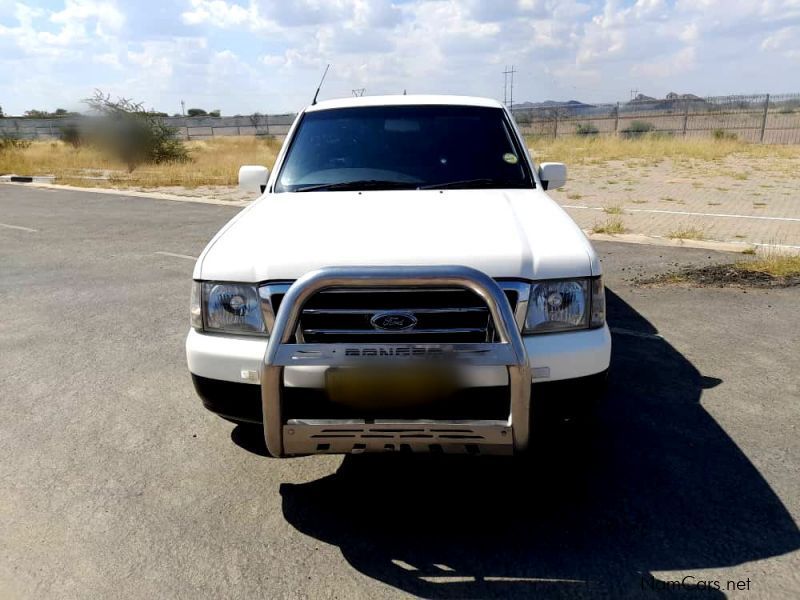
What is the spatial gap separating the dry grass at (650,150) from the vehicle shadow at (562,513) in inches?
774

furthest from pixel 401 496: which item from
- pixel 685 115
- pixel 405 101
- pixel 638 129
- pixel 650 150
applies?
pixel 638 129

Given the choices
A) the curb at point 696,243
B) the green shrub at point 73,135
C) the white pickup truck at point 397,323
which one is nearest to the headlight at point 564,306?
the white pickup truck at point 397,323

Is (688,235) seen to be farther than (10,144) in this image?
→ No

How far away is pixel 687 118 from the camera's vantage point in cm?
2966

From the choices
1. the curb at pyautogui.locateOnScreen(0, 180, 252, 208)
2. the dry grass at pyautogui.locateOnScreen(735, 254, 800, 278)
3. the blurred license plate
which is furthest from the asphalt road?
the curb at pyautogui.locateOnScreen(0, 180, 252, 208)

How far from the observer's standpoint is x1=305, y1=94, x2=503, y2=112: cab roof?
432 centimetres

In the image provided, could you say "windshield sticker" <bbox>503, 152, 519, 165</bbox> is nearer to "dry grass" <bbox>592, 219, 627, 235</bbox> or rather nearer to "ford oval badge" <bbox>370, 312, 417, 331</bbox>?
"ford oval badge" <bbox>370, 312, 417, 331</bbox>

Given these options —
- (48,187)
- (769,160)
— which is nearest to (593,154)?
(769,160)

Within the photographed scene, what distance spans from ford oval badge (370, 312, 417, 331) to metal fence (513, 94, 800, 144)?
3017cm

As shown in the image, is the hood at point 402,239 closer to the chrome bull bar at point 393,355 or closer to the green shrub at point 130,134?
the chrome bull bar at point 393,355

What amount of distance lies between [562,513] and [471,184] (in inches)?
74.8

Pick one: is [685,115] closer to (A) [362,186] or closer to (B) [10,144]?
(A) [362,186]

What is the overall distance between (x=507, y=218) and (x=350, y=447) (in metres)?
1.34

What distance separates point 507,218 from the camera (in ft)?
9.79
